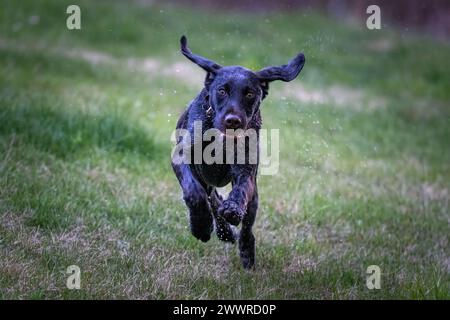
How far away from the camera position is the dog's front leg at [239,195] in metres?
4.49

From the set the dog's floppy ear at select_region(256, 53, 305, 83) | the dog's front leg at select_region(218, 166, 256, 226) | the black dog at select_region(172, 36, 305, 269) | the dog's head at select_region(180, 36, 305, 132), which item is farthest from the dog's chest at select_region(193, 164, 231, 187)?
the dog's floppy ear at select_region(256, 53, 305, 83)

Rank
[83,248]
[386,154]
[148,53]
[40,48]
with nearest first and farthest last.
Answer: [83,248]
[386,154]
[40,48]
[148,53]

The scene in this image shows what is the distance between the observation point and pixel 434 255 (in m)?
6.29

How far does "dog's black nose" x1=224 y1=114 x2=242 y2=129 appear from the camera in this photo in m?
4.50

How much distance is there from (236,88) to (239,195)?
658 mm

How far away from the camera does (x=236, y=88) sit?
184 inches

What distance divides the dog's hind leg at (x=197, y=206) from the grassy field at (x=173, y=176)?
434mm

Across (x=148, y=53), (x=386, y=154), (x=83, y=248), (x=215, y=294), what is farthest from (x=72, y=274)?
(x=148, y=53)

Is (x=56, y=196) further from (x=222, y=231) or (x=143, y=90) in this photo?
(x=143, y=90)

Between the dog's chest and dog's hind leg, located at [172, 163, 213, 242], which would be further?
the dog's chest

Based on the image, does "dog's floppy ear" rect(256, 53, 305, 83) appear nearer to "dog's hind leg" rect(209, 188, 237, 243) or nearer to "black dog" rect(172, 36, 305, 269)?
"black dog" rect(172, 36, 305, 269)

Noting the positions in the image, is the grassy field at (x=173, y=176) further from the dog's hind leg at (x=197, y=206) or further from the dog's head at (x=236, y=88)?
the dog's head at (x=236, y=88)
